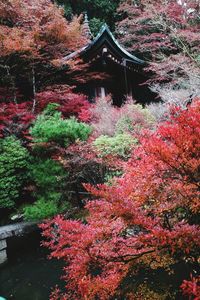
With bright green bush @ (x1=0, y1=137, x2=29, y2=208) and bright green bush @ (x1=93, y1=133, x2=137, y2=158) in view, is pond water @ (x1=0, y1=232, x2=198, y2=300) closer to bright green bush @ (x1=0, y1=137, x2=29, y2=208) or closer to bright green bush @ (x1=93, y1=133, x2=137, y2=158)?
bright green bush @ (x1=0, y1=137, x2=29, y2=208)

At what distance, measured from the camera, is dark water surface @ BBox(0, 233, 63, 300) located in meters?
6.33

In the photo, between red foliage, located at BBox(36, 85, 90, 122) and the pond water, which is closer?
the pond water

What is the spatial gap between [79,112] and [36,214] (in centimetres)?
471

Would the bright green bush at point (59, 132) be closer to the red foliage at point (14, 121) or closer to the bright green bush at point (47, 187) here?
the bright green bush at point (47, 187)

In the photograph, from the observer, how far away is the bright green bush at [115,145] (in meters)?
8.06

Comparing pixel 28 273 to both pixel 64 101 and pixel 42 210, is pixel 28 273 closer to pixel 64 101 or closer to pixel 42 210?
pixel 42 210

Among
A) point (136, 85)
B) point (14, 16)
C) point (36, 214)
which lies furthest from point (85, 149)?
point (136, 85)

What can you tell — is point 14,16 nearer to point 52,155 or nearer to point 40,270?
point 52,155

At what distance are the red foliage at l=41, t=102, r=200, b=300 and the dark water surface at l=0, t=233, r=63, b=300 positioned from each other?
244 cm

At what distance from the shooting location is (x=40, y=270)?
738cm

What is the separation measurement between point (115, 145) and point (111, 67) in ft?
24.0

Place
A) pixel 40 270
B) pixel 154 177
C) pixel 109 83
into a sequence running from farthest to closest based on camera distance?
1. pixel 109 83
2. pixel 40 270
3. pixel 154 177

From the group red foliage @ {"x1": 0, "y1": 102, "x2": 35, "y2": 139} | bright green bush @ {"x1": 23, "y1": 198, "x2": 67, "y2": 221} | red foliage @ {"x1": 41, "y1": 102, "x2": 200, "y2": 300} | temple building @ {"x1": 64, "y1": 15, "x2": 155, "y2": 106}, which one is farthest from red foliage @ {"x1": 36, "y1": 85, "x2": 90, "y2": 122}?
red foliage @ {"x1": 41, "y1": 102, "x2": 200, "y2": 300}

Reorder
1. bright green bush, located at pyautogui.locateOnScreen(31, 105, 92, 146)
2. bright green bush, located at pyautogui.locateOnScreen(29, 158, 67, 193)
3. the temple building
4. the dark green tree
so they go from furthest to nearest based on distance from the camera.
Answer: the dark green tree → the temple building → bright green bush, located at pyautogui.locateOnScreen(29, 158, 67, 193) → bright green bush, located at pyautogui.locateOnScreen(31, 105, 92, 146)
